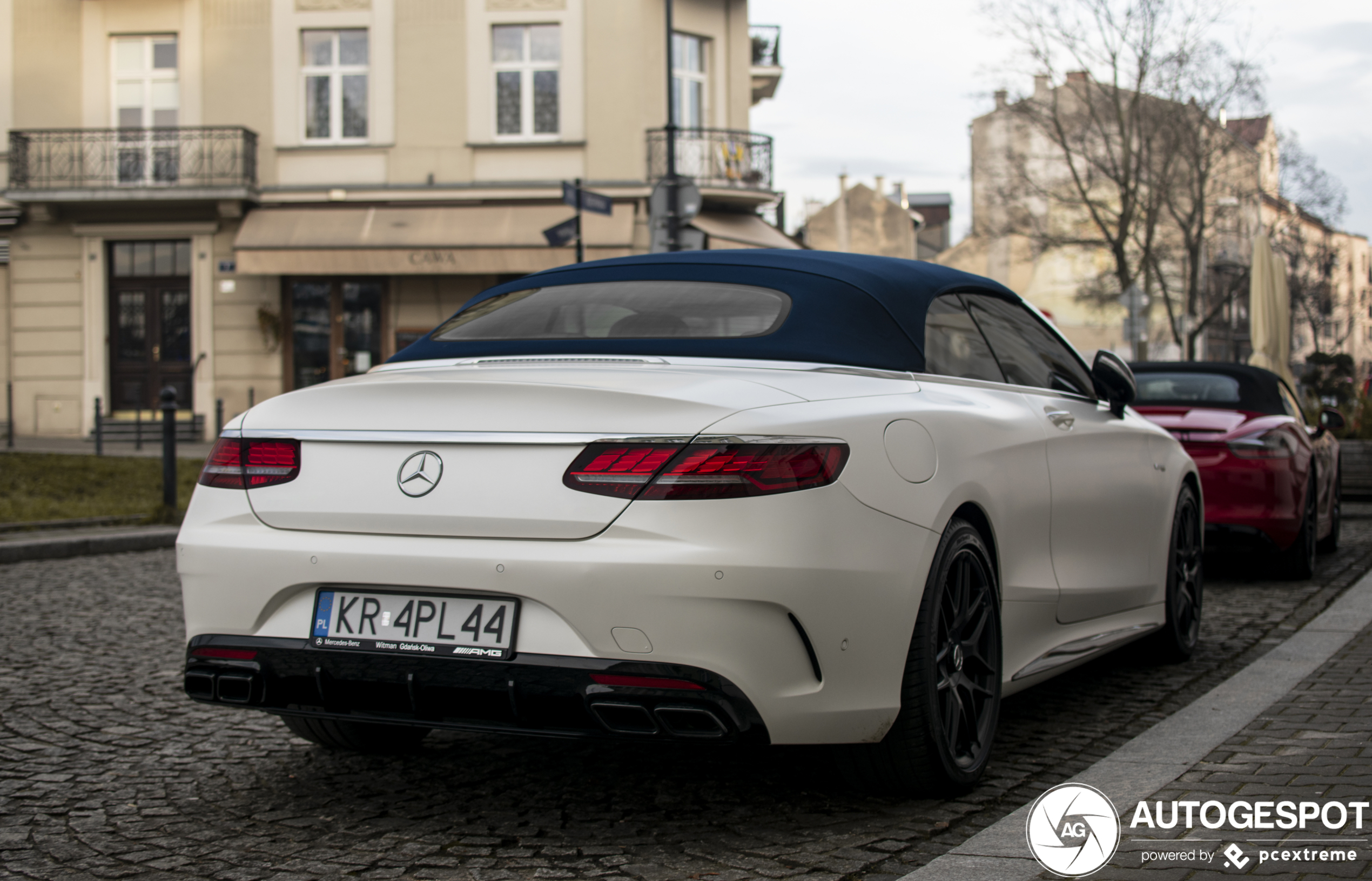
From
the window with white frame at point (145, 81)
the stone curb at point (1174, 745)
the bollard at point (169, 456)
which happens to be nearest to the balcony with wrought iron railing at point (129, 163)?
the window with white frame at point (145, 81)

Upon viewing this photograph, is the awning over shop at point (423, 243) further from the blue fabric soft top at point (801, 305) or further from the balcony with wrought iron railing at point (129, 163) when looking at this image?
the blue fabric soft top at point (801, 305)

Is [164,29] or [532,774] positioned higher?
[164,29]

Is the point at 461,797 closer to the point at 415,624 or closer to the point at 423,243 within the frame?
the point at 415,624

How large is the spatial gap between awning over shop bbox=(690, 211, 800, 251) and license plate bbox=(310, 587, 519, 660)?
72.7ft

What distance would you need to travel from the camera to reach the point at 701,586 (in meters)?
2.94

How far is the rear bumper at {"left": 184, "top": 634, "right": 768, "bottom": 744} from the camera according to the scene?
297cm

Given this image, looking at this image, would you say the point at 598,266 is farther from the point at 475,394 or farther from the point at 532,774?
the point at 532,774

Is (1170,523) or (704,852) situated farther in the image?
(1170,523)

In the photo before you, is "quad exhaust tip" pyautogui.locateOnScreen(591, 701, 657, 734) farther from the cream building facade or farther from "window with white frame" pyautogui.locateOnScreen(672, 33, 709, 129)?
"window with white frame" pyautogui.locateOnScreen(672, 33, 709, 129)

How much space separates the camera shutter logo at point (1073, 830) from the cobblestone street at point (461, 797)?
0.44 feet

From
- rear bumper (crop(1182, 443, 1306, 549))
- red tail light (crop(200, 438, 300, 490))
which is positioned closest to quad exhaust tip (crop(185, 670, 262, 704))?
red tail light (crop(200, 438, 300, 490))

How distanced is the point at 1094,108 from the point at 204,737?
35652 mm

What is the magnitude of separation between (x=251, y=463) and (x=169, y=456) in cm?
882

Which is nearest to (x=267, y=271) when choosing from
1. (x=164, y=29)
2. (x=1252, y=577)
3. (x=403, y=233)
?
(x=403, y=233)
